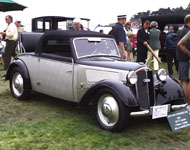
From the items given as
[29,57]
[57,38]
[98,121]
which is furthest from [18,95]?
[98,121]

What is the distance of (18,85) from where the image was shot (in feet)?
18.6

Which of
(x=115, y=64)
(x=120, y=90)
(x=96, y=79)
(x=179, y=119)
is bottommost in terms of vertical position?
(x=179, y=119)

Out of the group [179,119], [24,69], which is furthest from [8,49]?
[179,119]

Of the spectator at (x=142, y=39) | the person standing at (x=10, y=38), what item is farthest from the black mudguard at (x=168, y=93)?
the person standing at (x=10, y=38)

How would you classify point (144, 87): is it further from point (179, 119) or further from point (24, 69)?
point (24, 69)

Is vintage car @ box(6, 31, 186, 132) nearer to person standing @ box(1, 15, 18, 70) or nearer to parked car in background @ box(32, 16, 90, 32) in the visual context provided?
person standing @ box(1, 15, 18, 70)

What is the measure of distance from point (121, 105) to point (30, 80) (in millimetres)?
2483

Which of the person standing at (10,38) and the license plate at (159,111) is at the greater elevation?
the person standing at (10,38)

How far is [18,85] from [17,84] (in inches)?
1.6

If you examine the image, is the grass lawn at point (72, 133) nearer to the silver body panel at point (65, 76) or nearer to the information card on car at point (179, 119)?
the information card on car at point (179, 119)

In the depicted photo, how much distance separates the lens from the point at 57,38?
16.4 feet

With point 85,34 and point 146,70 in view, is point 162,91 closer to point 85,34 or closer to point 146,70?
point 146,70

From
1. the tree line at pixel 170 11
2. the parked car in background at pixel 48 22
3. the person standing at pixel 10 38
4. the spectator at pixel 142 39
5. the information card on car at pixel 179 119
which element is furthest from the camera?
the tree line at pixel 170 11

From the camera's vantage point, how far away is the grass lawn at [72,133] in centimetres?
336
